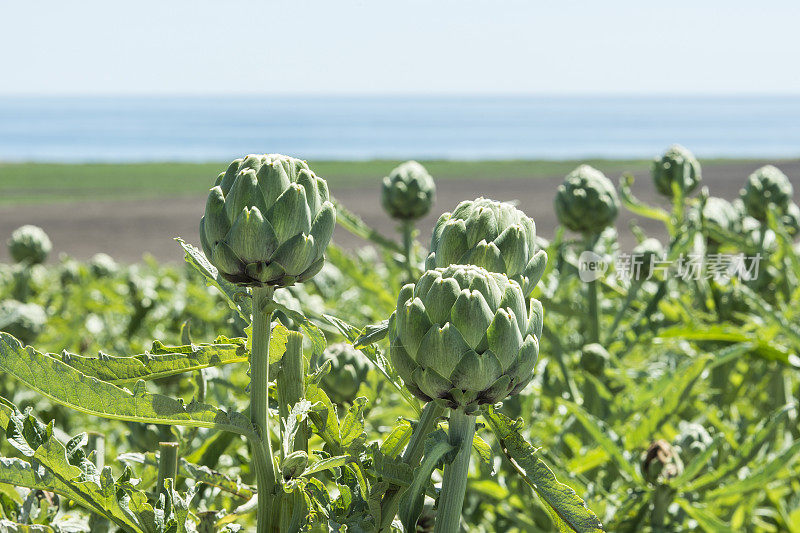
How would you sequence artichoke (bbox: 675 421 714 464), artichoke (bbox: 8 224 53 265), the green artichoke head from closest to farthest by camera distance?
artichoke (bbox: 675 421 714 464)
the green artichoke head
artichoke (bbox: 8 224 53 265)

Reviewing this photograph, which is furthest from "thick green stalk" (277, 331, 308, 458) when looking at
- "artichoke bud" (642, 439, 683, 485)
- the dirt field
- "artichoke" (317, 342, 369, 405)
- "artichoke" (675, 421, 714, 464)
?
the dirt field

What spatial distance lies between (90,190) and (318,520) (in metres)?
13.1

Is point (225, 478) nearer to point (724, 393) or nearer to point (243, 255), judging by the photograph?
point (243, 255)

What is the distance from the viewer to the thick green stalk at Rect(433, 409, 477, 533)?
1.42ft

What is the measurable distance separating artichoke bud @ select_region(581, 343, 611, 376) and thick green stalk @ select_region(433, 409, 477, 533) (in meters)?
0.65

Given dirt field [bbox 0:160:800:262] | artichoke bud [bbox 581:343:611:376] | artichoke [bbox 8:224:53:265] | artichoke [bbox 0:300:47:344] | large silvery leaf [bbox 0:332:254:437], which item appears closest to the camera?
large silvery leaf [bbox 0:332:254:437]

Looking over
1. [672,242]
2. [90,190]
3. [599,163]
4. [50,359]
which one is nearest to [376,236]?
[672,242]

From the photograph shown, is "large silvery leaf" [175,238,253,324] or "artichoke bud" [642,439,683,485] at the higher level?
"large silvery leaf" [175,238,253,324]

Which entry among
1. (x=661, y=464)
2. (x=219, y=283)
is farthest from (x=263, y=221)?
(x=661, y=464)

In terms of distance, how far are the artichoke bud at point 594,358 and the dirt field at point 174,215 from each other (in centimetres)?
644

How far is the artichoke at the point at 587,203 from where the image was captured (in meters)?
1.13

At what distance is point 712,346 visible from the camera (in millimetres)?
1227

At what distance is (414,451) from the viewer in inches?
18.1

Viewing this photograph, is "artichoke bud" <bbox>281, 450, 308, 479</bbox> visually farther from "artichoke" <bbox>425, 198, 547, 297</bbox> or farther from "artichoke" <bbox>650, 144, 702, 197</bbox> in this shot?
"artichoke" <bbox>650, 144, 702, 197</bbox>
